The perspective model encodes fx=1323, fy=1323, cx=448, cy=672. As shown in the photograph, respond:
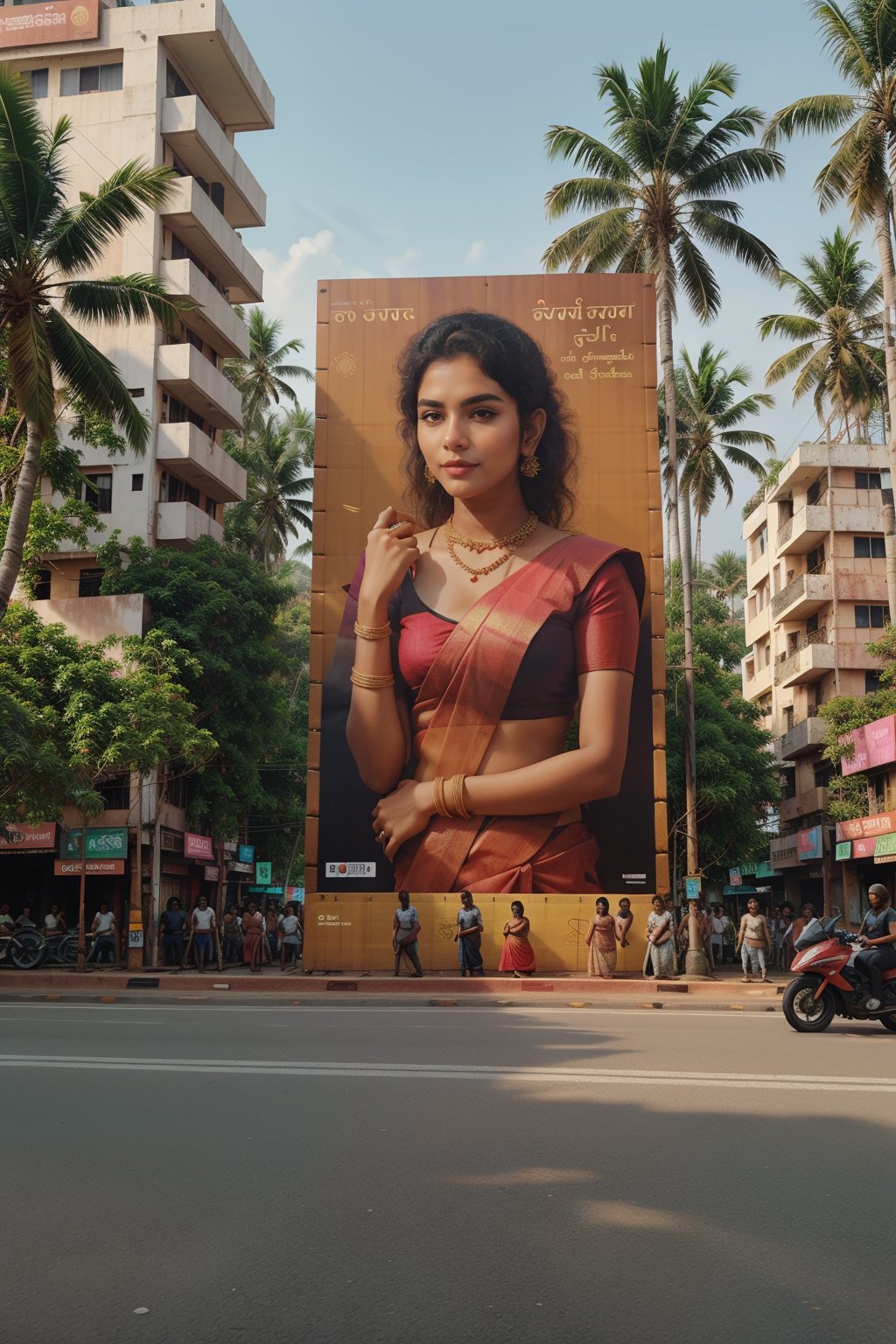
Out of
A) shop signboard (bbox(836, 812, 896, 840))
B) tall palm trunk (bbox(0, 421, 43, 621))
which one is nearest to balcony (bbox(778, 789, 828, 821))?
shop signboard (bbox(836, 812, 896, 840))

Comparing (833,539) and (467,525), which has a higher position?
(833,539)

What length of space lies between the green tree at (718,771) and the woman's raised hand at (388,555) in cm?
1188

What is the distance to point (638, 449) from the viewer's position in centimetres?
2769

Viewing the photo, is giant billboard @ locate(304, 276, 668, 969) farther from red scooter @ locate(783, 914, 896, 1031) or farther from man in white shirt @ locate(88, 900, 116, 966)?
red scooter @ locate(783, 914, 896, 1031)

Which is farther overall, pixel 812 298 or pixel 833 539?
pixel 833 539

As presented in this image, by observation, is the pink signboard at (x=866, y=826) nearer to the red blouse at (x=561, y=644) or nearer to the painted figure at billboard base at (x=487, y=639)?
the painted figure at billboard base at (x=487, y=639)

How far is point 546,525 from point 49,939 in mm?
14056

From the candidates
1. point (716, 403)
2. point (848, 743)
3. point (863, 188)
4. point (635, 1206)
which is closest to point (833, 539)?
point (716, 403)

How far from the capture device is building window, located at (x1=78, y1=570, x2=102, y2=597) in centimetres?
3634

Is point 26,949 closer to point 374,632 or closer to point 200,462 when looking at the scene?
point 374,632

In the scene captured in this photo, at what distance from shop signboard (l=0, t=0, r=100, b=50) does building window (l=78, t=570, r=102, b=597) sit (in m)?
16.1

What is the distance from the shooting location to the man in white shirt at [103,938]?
27.6m

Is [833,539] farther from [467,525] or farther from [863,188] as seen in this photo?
[467,525]

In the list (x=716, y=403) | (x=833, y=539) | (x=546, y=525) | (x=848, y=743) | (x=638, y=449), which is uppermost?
(x=716, y=403)
